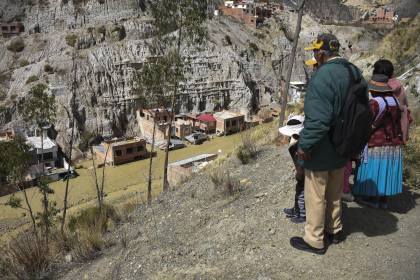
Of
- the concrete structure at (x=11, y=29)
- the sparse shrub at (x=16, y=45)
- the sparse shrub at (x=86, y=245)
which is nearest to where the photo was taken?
the sparse shrub at (x=86, y=245)

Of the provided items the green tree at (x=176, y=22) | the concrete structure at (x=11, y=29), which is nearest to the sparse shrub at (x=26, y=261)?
the green tree at (x=176, y=22)

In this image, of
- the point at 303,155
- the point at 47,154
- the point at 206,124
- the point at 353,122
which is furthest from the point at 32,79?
the point at 353,122

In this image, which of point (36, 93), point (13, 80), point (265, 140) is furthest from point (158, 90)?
point (13, 80)

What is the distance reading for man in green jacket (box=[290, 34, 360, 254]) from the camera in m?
3.38

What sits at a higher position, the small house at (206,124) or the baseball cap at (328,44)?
the baseball cap at (328,44)

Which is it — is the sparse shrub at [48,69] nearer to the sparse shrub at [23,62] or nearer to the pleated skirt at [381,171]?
the sparse shrub at [23,62]

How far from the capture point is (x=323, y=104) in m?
3.37

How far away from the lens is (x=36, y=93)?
568 inches

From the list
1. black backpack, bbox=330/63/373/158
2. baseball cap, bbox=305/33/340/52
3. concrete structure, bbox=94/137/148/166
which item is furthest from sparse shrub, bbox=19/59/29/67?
black backpack, bbox=330/63/373/158

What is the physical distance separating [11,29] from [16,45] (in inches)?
214

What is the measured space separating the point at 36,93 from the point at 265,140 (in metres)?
8.85

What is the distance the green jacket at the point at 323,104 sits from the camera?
337 cm

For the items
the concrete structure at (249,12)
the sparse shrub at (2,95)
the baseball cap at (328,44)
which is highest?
the concrete structure at (249,12)

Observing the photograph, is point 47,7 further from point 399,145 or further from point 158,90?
point 399,145
